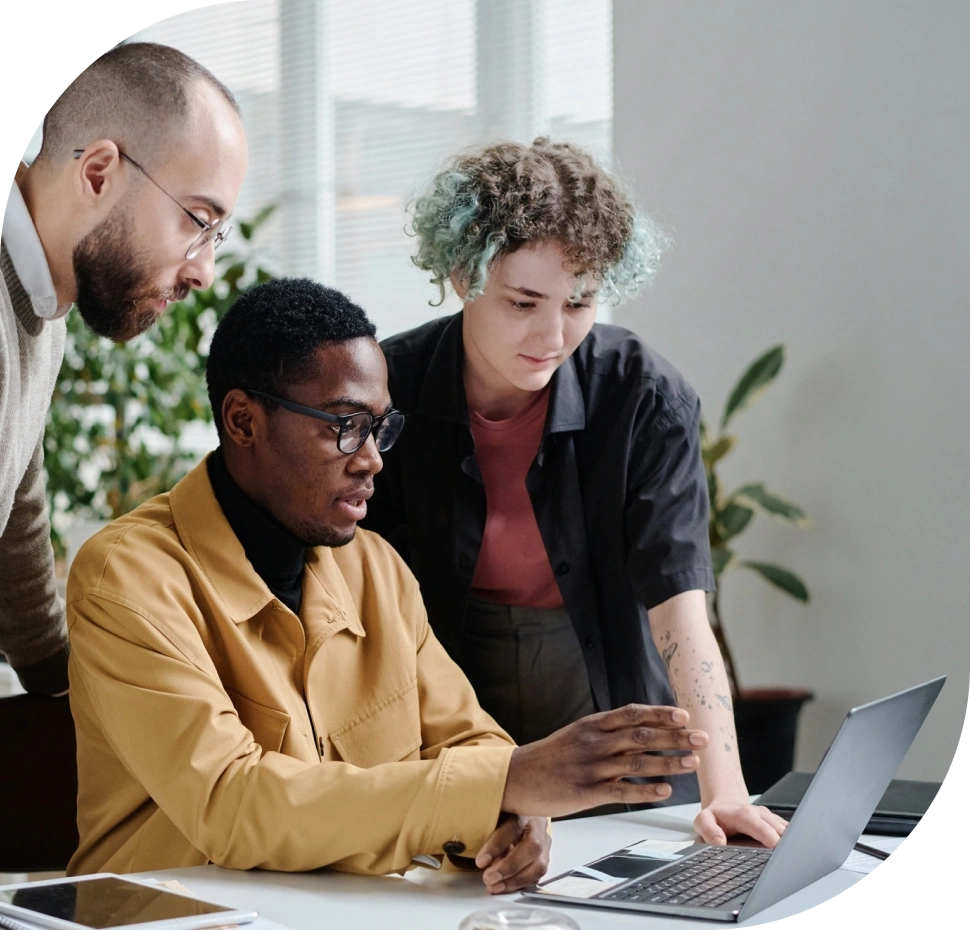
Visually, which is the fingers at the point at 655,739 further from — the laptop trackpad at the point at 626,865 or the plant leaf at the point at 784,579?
the plant leaf at the point at 784,579

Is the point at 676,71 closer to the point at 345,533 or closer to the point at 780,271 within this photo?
the point at 780,271

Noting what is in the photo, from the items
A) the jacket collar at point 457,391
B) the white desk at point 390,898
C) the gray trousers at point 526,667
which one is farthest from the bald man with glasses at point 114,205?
the gray trousers at point 526,667

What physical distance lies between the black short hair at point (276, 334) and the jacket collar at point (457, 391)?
1.09 ft

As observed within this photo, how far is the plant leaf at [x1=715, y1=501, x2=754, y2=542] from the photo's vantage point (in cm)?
314

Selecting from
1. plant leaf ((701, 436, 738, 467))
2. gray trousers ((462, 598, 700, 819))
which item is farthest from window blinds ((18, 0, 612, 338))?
gray trousers ((462, 598, 700, 819))

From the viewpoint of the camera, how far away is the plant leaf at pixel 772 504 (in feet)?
10.1

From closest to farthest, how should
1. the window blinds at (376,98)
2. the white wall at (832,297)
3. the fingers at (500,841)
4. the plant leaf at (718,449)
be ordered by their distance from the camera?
the fingers at (500,841), the white wall at (832,297), the plant leaf at (718,449), the window blinds at (376,98)

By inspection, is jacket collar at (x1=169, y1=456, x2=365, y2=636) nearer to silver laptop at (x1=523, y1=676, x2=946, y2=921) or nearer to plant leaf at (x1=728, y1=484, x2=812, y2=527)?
silver laptop at (x1=523, y1=676, x2=946, y2=921)

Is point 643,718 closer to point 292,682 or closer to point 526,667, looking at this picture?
point 292,682

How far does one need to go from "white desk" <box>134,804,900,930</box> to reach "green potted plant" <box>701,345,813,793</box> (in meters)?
1.68

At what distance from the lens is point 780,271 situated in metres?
3.31

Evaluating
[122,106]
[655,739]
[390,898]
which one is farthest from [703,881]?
[122,106]

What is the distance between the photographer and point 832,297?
10.5 feet

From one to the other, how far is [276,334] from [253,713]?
48 cm
